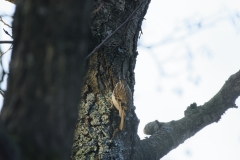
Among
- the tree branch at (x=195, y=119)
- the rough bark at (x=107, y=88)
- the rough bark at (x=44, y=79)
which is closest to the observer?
the rough bark at (x=44, y=79)

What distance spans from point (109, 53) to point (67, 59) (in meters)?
1.40

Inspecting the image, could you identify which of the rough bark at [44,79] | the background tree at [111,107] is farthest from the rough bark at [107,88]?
the rough bark at [44,79]

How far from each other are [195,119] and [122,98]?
2.29 feet

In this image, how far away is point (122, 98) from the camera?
87.7 inches

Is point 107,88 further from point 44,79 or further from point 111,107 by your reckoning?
point 44,79

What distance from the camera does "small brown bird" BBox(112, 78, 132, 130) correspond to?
2259 mm

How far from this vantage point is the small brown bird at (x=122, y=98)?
226 cm

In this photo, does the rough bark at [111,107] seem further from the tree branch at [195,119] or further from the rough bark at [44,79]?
the rough bark at [44,79]

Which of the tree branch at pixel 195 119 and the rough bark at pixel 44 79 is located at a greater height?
the tree branch at pixel 195 119

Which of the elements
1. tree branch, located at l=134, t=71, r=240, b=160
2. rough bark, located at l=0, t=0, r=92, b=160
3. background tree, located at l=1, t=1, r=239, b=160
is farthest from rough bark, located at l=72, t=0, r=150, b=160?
rough bark, located at l=0, t=0, r=92, b=160

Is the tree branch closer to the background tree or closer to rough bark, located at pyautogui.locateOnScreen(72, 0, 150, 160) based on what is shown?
the background tree

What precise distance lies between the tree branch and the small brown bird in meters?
0.27

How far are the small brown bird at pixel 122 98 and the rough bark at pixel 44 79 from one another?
3.97 feet

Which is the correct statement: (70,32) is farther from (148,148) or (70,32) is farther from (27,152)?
(148,148)
